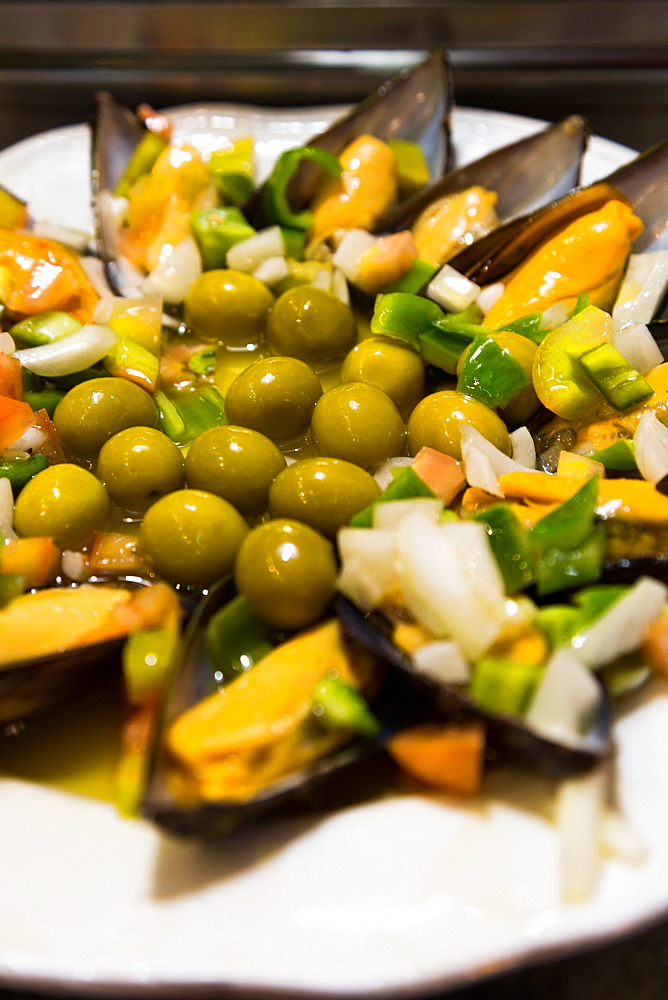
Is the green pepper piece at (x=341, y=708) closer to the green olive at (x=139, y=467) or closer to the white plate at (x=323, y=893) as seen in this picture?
the white plate at (x=323, y=893)

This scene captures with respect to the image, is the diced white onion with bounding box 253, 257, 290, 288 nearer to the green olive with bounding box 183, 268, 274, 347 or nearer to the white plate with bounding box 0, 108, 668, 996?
the green olive with bounding box 183, 268, 274, 347

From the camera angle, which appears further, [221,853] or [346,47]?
[346,47]

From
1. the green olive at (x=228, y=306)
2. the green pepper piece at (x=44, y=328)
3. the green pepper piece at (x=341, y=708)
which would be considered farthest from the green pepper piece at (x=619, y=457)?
the green pepper piece at (x=44, y=328)

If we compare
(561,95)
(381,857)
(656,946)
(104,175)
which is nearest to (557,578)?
(381,857)

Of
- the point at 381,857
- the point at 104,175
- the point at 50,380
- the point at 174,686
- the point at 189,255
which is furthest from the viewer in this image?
the point at 104,175

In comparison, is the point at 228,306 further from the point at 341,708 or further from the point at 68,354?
the point at 341,708

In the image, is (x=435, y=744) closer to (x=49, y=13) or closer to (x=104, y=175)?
(x=104, y=175)

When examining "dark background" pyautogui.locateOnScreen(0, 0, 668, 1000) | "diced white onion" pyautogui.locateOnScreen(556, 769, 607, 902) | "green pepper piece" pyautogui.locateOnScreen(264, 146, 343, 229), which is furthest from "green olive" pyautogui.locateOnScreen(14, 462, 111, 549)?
"dark background" pyautogui.locateOnScreen(0, 0, 668, 1000)
